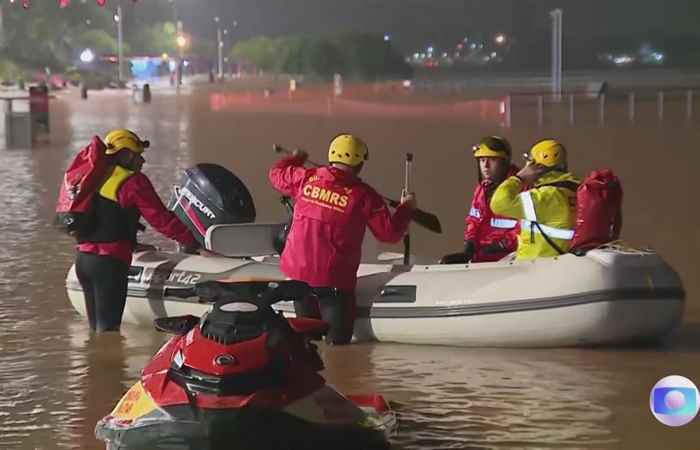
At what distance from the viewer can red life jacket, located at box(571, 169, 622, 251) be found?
9297mm

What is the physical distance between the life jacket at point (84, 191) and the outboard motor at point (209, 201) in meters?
0.94

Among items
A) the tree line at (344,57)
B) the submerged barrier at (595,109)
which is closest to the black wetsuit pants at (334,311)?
the submerged barrier at (595,109)

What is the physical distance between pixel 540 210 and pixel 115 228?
3061 mm

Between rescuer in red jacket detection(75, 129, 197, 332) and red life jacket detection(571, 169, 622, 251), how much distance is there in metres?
3.03

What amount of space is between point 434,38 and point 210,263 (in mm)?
152107

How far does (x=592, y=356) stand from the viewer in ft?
30.1

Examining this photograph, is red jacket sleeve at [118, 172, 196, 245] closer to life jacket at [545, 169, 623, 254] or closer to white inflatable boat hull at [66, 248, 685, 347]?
white inflatable boat hull at [66, 248, 685, 347]

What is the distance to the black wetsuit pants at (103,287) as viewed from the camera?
1000 cm

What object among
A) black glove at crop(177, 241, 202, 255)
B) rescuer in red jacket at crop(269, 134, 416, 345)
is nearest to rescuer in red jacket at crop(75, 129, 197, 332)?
black glove at crop(177, 241, 202, 255)

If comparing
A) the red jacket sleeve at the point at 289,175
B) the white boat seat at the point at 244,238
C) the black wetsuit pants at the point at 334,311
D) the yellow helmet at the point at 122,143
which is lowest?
the black wetsuit pants at the point at 334,311

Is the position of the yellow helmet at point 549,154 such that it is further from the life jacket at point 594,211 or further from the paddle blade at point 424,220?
the paddle blade at point 424,220

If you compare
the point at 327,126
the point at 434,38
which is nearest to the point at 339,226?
the point at 327,126

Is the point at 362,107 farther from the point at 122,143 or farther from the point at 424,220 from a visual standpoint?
the point at 424,220

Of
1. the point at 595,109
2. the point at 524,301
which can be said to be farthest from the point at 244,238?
the point at 595,109
